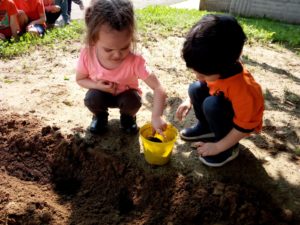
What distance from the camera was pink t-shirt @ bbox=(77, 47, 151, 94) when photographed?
2377 millimetres

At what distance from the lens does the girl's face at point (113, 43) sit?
211 centimetres

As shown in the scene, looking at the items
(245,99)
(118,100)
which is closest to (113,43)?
(118,100)

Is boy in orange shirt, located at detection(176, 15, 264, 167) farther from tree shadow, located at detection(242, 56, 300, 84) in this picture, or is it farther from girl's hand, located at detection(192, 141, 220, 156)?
tree shadow, located at detection(242, 56, 300, 84)

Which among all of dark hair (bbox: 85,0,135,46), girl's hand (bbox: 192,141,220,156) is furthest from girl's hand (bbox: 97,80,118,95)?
girl's hand (bbox: 192,141,220,156)

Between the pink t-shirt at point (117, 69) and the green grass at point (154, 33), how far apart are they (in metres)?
1.68

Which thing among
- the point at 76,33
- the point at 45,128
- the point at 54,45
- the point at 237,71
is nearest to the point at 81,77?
the point at 45,128

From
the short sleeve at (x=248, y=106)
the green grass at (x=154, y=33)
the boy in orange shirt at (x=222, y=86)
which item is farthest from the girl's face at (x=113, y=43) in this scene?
the green grass at (x=154, y=33)

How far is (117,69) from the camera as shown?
7.98 feet

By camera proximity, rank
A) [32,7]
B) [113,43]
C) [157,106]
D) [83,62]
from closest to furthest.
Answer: [113,43]
[157,106]
[83,62]
[32,7]

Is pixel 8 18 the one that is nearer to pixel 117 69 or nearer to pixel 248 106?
pixel 117 69

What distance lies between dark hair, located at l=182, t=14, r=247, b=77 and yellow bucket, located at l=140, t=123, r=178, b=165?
0.55 m

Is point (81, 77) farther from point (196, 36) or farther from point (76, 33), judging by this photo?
point (76, 33)

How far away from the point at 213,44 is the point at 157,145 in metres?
0.73

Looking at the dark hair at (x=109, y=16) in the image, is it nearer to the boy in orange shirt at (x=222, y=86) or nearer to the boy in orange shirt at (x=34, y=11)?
the boy in orange shirt at (x=222, y=86)
